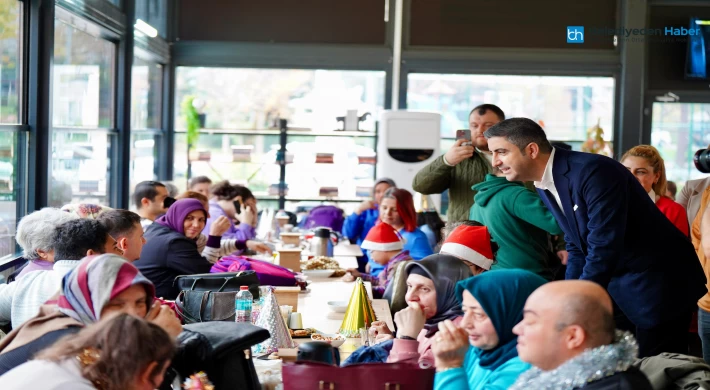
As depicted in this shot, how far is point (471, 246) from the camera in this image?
3.96 meters

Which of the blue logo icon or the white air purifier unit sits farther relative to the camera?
the blue logo icon

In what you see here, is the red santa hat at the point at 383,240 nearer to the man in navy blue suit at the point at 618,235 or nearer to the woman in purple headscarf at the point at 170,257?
the woman in purple headscarf at the point at 170,257

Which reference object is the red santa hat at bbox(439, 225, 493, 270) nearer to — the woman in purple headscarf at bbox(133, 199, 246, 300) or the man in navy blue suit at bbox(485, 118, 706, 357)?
the man in navy blue suit at bbox(485, 118, 706, 357)

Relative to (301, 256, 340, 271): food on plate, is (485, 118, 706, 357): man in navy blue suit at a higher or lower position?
higher

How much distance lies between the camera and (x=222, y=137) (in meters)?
10.1

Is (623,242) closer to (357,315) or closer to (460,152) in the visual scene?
(357,315)

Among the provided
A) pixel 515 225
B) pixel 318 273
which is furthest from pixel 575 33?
pixel 515 225

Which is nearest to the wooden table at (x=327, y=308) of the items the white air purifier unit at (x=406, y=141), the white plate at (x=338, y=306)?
the white plate at (x=338, y=306)

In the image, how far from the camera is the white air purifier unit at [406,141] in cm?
920

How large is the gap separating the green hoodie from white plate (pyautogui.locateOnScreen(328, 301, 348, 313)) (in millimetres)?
898

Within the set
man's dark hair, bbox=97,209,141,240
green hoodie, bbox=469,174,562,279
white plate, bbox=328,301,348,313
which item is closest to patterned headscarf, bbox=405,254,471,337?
white plate, bbox=328,301,348,313

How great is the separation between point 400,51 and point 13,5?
5171mm

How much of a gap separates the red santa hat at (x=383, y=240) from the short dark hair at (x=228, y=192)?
2.37 metres

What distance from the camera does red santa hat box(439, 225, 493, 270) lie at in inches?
155
